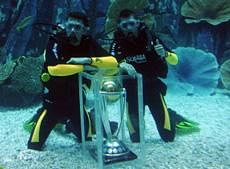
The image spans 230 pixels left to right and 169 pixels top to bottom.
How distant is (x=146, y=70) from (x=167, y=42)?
3.73 meters

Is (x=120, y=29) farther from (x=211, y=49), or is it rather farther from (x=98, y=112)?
(x=211, y=49)

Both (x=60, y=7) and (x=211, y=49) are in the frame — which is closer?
(x=60, y=7)

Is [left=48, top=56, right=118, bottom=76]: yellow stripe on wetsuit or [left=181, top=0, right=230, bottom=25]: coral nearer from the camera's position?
[left=48, top=56, right=118, bottom=76]: yellow stripe on wetsuit

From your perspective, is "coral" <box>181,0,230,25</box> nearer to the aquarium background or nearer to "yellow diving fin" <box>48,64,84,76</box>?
the aquarium background

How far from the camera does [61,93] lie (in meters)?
4.32

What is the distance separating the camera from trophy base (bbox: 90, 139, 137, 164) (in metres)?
3.41

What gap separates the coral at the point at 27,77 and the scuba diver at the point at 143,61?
8.73 feet

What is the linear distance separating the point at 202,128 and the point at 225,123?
606 millimetres

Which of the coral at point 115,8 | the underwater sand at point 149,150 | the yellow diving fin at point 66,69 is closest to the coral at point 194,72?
the coral at point 115,8

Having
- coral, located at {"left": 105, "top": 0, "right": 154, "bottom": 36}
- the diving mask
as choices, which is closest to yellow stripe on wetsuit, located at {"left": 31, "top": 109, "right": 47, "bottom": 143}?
the diving mask

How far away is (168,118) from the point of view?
477 centimetres

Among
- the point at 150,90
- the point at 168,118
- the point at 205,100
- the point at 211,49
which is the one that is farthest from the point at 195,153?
the point at 211,49

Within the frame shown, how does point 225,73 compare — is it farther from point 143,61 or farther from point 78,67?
point 78,67

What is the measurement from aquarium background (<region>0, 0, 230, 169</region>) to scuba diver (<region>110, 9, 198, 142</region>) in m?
0.34
